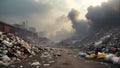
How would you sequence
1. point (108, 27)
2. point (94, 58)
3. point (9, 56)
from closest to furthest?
point (9, 56) < point (94, 58) < point (108, 27)

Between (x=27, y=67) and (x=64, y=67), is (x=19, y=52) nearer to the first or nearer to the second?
(x=27, y=67)

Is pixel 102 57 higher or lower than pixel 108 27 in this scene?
lower

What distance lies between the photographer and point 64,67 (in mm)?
10602

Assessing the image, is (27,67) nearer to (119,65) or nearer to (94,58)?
(119,65)

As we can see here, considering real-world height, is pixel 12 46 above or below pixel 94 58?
above

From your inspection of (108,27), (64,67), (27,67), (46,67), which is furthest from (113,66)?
(108,27)

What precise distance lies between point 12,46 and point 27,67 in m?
6.26

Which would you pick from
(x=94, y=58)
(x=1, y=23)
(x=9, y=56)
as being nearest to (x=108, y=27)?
(x=1, y=23)

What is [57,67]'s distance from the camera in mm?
10555

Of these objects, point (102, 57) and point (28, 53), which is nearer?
point (102, 57)

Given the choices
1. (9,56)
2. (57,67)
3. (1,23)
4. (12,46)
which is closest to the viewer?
(57,67)

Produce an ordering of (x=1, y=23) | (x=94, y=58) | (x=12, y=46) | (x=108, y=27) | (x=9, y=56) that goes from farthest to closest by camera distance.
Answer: (x=108, y=27)
(x=1, y=23)
(x=12, y=46)
(x=94, y=58)
(x=9, y=56)

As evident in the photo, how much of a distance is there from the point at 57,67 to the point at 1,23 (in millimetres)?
25656

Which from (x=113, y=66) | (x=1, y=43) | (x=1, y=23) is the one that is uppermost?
(x=1, y=23)
